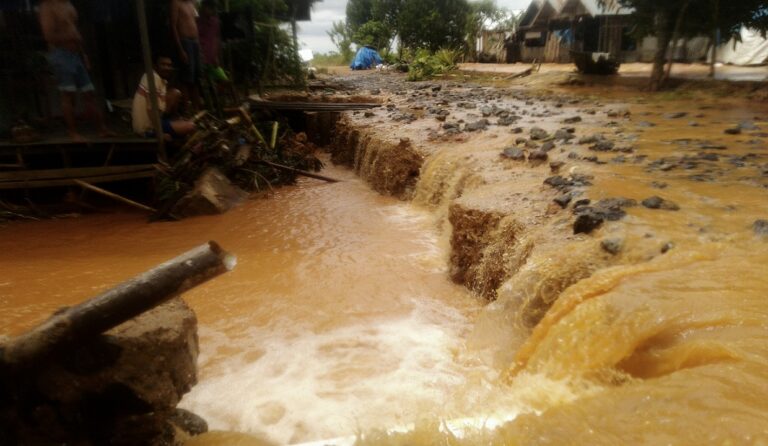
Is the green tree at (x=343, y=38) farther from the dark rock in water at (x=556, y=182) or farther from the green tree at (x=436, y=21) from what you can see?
the dark rock in water at (x=556, y=182)

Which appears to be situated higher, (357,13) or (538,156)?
(357,13)

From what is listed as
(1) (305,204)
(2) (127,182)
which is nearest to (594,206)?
(1) (305,204)

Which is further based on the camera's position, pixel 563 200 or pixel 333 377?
pixel 563 200

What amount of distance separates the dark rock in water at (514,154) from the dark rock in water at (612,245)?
277 centimetres

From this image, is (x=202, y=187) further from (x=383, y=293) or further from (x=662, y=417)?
(x=662, y=417)

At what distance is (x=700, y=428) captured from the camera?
1804 millimetres

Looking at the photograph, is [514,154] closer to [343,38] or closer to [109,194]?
[109,194]

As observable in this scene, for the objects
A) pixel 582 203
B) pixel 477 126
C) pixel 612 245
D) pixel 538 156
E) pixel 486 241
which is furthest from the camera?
pixel 477 126

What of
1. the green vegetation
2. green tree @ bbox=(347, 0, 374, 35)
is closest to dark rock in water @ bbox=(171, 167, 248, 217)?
the green vegetation

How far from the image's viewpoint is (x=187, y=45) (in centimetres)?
795

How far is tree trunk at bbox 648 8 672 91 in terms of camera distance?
11587 millimetres

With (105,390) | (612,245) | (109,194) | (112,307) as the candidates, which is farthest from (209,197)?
(612,245)

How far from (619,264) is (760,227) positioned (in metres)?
0.95

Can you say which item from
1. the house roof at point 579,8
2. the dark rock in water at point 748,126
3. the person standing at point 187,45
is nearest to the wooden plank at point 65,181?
the person standing at point 187,45
